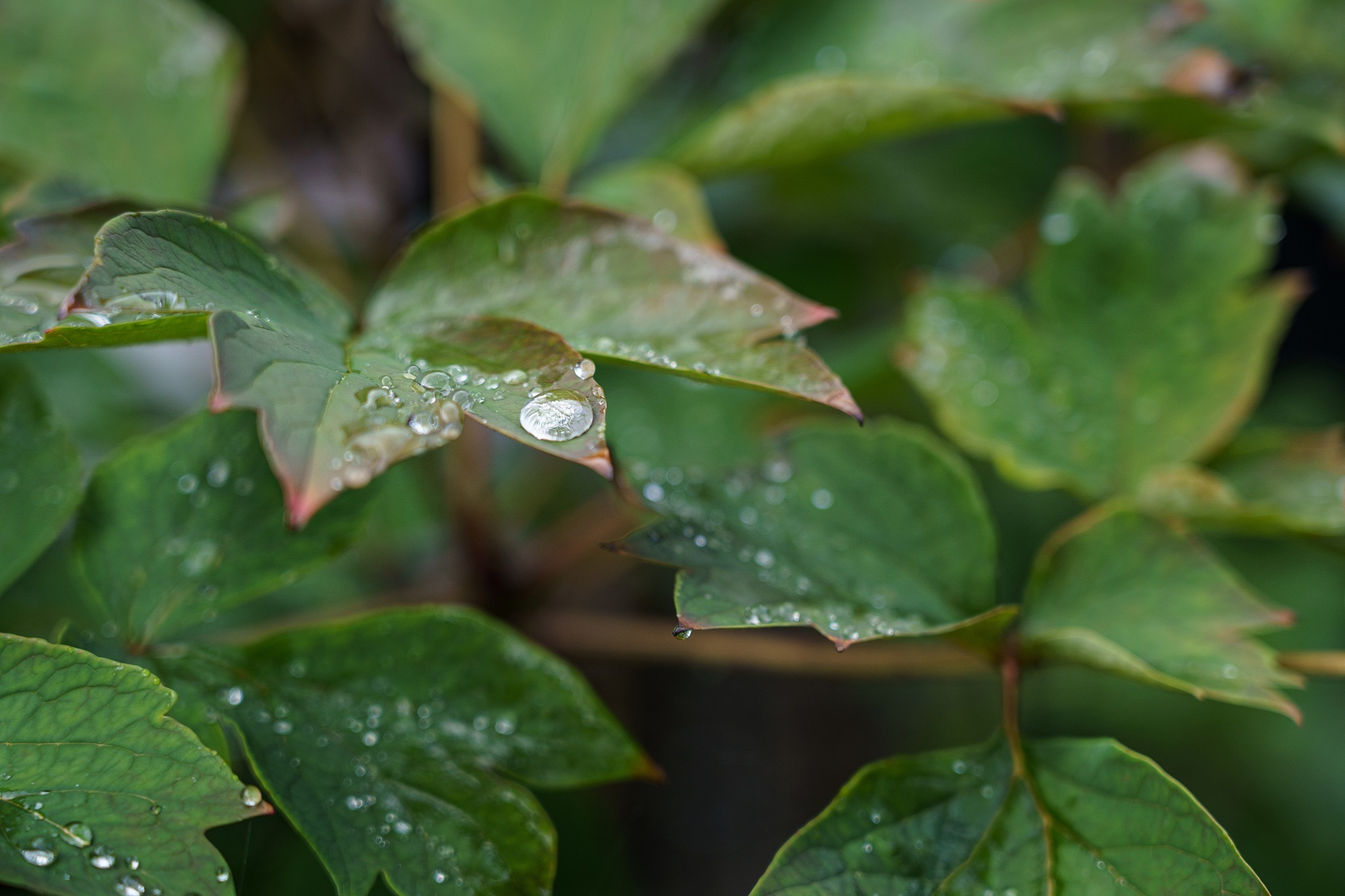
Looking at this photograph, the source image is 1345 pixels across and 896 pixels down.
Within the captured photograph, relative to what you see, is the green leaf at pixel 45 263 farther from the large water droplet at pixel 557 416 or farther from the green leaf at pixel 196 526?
the large water droplet at pixel 557 416

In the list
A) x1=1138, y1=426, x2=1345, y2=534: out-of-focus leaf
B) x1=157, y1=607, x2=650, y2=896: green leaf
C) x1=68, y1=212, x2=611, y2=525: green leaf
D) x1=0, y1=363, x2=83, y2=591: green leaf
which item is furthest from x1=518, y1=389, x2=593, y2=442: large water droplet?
x1=1138, y1=426, x2=1345, y2=534: out-of-focus leaf

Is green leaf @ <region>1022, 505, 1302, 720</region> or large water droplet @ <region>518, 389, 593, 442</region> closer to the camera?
large water droplet @ <region>518, 389, 593, 442</region>

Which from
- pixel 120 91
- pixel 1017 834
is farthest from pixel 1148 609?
pixel 120 91

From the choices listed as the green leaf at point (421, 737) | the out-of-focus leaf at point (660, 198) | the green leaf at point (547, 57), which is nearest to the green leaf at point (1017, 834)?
the green leaf at point (421, 737)

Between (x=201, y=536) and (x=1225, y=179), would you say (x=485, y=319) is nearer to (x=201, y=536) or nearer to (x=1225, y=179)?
(x=201, y=536)

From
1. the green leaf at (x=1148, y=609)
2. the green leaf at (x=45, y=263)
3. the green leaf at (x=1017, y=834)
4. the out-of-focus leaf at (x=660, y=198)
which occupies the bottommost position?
the green leaf at (x=1017, y=834)

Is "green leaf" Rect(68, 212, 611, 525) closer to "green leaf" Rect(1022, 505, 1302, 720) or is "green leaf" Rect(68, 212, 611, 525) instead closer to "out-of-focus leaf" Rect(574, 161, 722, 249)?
"out-of-focus leaf" Rect(574, 161, 722, 249)

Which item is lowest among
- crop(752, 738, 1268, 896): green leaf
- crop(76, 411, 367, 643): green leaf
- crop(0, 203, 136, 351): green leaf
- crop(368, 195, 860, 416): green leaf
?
crop(752, 738, 1268, 896): green leaf
